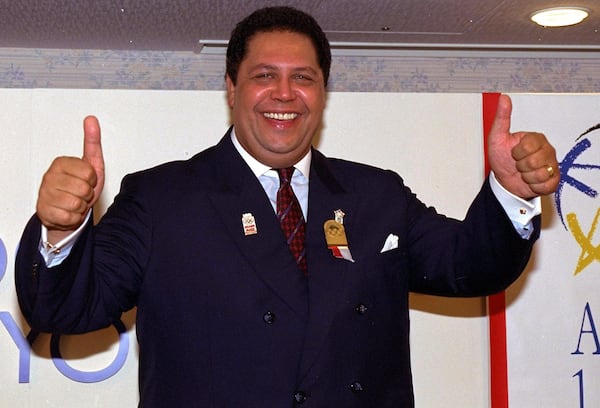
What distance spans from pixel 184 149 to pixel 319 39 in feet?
1.88

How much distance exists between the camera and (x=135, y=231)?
194 centimetres

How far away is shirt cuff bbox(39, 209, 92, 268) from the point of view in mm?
1661

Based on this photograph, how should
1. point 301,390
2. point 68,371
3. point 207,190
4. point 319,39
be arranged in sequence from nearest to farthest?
1. point 301,390
2. point 207,190
3. point 319,39
4. point 68,371

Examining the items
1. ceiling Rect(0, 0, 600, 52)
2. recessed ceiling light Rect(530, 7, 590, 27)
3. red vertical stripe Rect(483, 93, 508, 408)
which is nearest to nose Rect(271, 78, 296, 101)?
red vertical stripe Rect(483, 93, 508, 408)

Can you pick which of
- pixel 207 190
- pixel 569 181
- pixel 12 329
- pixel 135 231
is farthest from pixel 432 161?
pixel 12 329

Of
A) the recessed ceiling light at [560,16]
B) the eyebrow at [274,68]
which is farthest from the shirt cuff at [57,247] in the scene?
the recessed ceiling light at [560,16]

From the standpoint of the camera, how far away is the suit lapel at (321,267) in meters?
1.94

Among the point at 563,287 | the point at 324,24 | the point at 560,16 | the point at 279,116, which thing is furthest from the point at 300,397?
the point at 560,16

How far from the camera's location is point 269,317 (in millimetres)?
1936

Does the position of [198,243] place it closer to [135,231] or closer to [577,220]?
[135,231]

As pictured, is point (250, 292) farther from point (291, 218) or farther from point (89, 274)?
point (89, 274)

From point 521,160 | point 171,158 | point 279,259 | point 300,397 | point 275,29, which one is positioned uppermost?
point 275,29

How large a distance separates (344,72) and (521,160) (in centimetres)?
257

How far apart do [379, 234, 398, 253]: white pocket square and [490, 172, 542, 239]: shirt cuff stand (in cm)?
25
